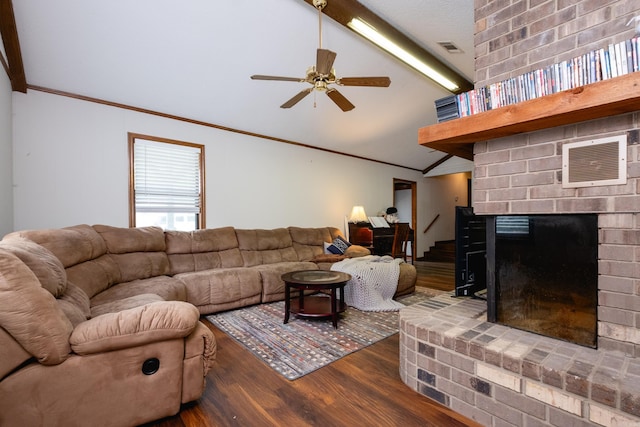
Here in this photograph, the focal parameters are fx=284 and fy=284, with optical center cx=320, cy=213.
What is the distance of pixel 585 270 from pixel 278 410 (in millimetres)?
1771

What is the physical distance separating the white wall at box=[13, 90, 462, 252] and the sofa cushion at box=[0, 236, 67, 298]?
1953 millimetres

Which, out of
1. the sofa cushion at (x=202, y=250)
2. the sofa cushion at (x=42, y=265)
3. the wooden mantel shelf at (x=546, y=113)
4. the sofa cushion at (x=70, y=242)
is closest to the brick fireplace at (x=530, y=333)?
the wooden mantel shelf at (x=546, y=113)

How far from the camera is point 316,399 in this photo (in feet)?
5.47

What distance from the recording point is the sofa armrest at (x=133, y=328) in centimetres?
129

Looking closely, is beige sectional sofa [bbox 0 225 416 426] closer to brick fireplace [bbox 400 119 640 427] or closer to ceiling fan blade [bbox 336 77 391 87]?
brick fireplace [bbox 400 119 640 427]

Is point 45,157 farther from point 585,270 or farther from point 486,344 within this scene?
point 585,270

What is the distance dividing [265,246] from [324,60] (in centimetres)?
283

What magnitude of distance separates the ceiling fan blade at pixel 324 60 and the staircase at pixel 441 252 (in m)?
6.36

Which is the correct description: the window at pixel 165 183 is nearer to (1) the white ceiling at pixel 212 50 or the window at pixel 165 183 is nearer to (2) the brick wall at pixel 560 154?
(1) the white ceiling at pixel 212 50

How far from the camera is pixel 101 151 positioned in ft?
11.1

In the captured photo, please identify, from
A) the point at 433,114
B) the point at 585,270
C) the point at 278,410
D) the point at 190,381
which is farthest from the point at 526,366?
the point at 433,114

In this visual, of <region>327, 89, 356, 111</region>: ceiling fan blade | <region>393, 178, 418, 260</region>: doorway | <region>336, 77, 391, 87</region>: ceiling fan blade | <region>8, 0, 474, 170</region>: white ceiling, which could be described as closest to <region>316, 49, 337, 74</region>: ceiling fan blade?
<region>336, 77, 391, 87</region>: ceiling fan blade

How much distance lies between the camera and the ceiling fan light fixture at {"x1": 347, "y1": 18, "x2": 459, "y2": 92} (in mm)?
2930

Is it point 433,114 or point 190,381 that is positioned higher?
point 433,114
